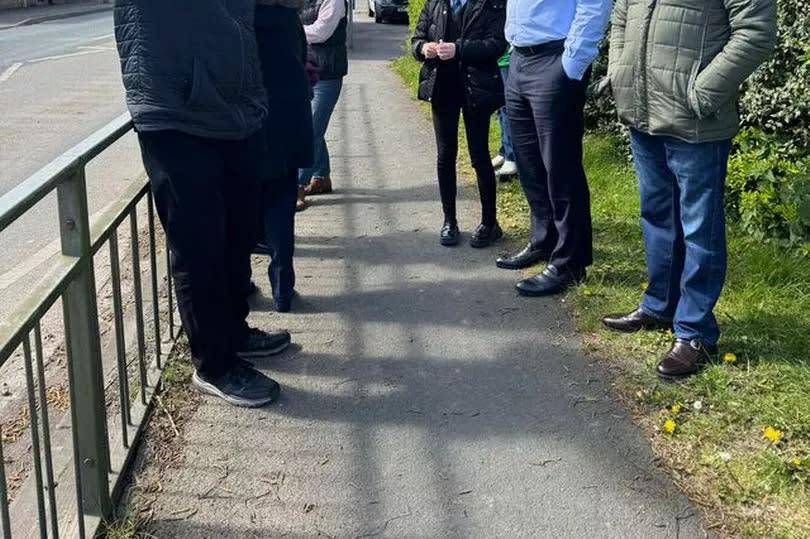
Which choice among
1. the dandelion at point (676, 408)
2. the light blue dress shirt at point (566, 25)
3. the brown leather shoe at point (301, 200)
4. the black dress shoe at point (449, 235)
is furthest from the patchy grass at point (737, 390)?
the brown leather shoe at point (301, 200)

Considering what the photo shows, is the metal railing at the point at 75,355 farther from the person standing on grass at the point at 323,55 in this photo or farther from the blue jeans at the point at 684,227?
the person standing on grass at the point at 323,55

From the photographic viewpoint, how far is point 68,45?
21859 mm

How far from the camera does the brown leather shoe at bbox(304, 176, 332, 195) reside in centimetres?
696

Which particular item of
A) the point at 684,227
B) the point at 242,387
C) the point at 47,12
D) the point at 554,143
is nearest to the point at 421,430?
the point at 242,387

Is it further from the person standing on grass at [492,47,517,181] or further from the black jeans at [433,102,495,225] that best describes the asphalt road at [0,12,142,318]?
the person standing on grass at [492,47,517,181]

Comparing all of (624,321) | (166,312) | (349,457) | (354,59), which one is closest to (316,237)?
(166,312)

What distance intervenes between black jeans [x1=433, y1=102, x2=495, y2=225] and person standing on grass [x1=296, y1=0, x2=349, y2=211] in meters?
0.82

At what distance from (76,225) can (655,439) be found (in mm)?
2141

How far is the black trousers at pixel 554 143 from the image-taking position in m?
4.52

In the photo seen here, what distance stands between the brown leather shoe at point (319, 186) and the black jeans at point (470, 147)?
5.42 ft

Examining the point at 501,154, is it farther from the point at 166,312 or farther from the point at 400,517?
the point at 400,517

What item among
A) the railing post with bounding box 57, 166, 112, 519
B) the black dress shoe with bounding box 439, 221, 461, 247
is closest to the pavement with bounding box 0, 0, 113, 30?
the black dress shoe with bounding box 439, 221, 461, 247

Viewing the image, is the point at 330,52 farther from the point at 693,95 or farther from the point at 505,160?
the point at 693,95

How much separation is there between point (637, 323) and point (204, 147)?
7.14ft
